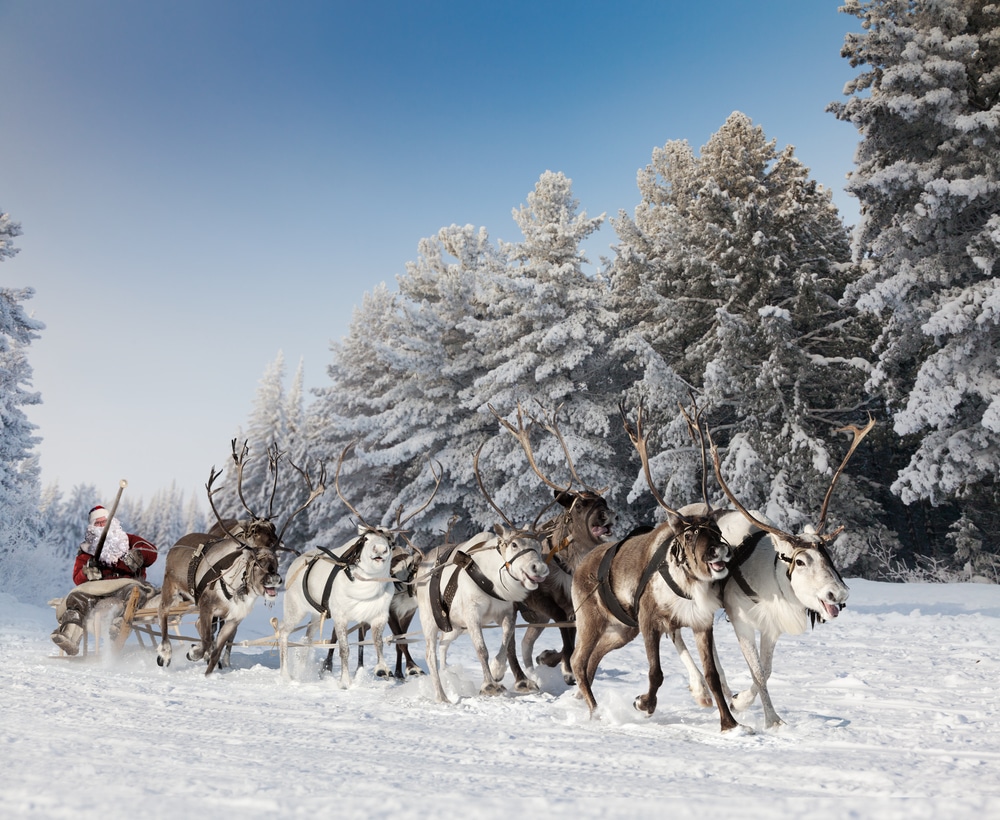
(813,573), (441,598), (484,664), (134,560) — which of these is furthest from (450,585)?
(134,560)

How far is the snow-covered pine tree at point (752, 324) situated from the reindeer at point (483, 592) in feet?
35.8

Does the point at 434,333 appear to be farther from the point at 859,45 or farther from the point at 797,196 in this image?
the point at 859,45

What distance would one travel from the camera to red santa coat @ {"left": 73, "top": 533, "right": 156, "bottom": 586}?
9.33m

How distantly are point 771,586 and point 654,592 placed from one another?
30.4 inches

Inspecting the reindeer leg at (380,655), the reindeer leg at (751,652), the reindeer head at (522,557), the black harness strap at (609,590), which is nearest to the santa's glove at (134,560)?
the reindeer leg at (380,655)

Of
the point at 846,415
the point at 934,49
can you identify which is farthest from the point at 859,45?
the point at 846,415

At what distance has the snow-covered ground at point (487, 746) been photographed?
9.63 ft

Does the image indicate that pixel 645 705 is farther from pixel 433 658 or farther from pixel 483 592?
pixel 433 658

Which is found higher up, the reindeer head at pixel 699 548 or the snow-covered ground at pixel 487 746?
the reindeer head at pixel 699 548

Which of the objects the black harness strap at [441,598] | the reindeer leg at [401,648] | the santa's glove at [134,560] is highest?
the santa's glove at [134,560]

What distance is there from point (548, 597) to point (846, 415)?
17498mm

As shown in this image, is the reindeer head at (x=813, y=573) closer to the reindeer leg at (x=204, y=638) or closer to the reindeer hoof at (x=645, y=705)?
the reindeer hoof at (x=645, y=705)

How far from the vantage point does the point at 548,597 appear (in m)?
7.29

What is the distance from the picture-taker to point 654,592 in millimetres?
5023
